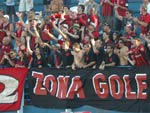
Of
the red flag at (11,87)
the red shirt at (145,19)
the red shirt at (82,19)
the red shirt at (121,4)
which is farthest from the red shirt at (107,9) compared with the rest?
the red flag at (11,87)

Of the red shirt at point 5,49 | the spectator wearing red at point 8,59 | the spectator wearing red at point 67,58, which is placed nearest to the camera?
the spectator wearing red at point 67,58

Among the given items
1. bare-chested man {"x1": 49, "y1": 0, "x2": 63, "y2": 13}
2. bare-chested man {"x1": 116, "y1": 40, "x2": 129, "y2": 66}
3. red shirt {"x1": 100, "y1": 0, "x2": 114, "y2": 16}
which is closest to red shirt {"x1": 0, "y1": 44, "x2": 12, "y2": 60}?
bare-chested man {"x1": 49, "y1": 0, "x2": 63, "y2": 13}

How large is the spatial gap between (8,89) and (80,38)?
7.73ft

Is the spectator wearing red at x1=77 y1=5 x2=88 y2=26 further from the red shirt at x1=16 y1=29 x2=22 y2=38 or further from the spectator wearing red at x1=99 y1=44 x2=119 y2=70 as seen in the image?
the spectator wearing red at x1=99 y1=44 x2=119 y2=70

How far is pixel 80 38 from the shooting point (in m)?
15.6

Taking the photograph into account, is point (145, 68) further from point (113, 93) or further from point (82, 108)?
point (82, 108)

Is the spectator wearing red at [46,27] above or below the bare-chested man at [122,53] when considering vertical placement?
above

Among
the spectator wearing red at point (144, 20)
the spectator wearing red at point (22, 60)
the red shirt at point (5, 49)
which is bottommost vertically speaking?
the spectator wearing red at point (22, 60)

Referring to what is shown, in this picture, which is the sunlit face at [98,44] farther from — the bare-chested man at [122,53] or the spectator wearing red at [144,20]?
the spectator wearing red at [144,20]

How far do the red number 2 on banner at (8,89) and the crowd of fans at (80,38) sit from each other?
46 centimetres

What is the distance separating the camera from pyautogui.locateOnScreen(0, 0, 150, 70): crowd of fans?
1413cm

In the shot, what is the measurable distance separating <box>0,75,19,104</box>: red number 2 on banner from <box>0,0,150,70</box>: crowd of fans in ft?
1.52

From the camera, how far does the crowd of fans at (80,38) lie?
46.4 feet

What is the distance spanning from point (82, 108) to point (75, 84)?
608mm
